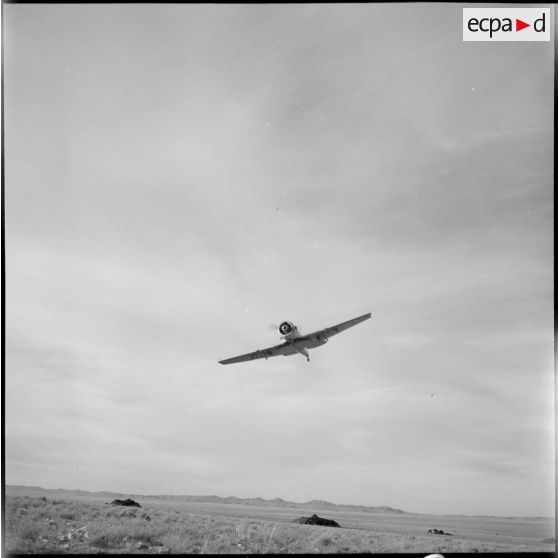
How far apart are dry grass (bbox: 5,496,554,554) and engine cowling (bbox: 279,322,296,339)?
742 cm

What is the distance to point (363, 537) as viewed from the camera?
18.7 m

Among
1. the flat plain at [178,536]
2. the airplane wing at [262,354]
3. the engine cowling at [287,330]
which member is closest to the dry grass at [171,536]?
the flat plain at [178,536]

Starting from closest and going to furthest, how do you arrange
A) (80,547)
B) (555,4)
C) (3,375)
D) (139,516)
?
1. (3,375)
2. (555,4)
3. (80,547)
4. (139,516)

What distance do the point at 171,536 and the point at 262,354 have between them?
905 cm

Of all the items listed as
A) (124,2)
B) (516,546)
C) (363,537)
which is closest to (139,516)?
(363,537)

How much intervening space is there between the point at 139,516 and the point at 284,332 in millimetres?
8924

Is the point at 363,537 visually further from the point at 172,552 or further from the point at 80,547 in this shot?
the point at 80,547

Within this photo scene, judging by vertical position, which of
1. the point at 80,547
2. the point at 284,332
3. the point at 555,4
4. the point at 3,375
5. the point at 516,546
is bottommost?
the point at 516,546

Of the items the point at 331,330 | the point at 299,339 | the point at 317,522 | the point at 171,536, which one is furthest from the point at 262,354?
the point at 171,536

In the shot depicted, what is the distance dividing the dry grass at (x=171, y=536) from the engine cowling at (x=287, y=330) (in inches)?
292

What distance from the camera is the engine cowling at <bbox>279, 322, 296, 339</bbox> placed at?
22.0 m

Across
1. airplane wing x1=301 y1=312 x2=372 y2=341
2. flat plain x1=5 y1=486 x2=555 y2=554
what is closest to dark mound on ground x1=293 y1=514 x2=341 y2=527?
flat plain x1=5 y1=486 x2=555 y2=554

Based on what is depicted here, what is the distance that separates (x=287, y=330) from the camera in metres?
22.0

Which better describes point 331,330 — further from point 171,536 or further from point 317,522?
point 171,536
